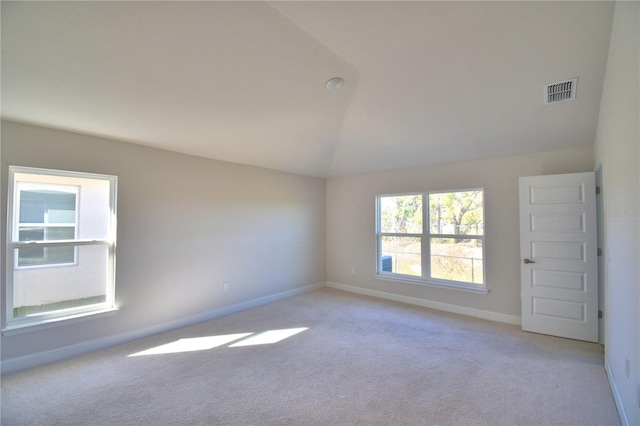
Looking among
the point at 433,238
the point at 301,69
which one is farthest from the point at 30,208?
the point at 433,238

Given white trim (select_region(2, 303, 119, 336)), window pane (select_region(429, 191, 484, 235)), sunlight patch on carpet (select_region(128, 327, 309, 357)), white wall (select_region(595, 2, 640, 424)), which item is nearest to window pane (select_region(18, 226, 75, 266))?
white trim (select_region(2, 303, 119, 336))

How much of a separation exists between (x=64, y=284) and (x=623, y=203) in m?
4.97

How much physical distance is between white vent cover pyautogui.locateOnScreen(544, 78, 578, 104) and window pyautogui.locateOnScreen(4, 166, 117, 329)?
184 inches

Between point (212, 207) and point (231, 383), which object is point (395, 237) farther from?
point (231, 383)

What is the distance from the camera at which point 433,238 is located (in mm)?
4598

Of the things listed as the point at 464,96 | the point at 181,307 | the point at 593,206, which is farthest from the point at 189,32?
the point at 593,206

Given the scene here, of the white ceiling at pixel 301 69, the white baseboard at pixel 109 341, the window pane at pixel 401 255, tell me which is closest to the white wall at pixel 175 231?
the white baseboard at pixel 109 341

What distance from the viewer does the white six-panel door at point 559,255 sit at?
321 centimetres

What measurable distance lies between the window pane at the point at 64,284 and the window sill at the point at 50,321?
11 cm

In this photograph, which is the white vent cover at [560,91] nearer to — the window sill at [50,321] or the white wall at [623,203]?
the white wall at [623,203]

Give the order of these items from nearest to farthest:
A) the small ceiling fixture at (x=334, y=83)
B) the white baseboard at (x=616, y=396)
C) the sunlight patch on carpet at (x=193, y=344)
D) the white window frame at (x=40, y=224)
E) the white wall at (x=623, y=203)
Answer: the white wall at (x=623, y=203) → the white baseboard at (x=616, y=396) → the white window frame at (x=40, y=224) → the small ceiling fixture at (x=334, y=83) → the sunlight patch on carpet at (x=193, y=344)

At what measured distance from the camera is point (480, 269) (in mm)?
4133

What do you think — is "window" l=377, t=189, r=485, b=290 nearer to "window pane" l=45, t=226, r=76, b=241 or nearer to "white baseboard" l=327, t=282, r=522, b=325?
"white baseboard" l=327, t=282, r=522, b=325

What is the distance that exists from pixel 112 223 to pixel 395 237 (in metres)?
4.23
